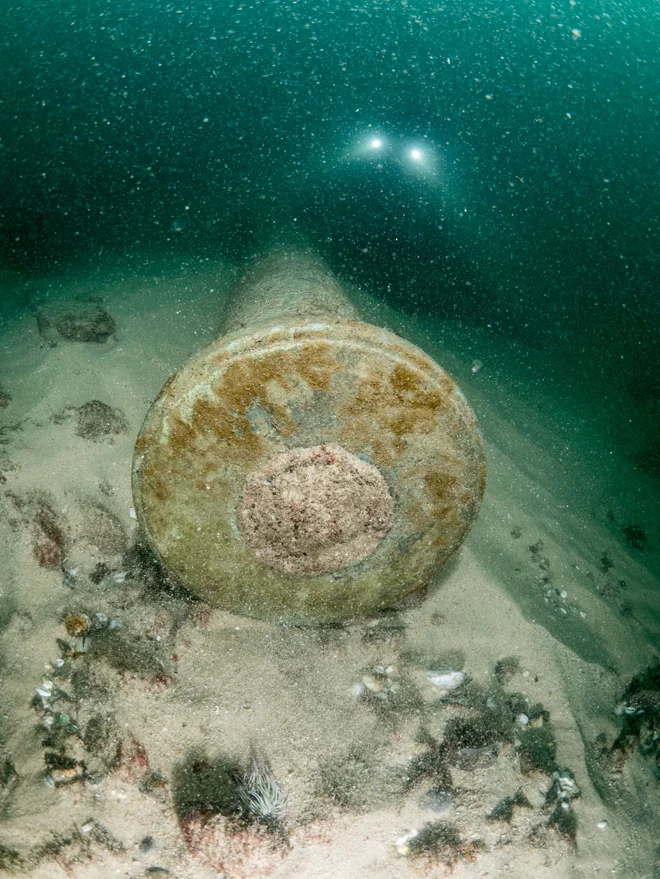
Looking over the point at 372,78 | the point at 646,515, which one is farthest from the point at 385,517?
the point at 372,78

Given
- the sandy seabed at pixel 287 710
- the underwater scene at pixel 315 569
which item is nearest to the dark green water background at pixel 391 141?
the underwater scene at pixel 315 569

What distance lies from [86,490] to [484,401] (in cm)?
448

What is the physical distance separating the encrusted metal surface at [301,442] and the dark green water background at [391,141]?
483 centimetres

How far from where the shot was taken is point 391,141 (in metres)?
8.00

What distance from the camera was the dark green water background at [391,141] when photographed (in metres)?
7.03

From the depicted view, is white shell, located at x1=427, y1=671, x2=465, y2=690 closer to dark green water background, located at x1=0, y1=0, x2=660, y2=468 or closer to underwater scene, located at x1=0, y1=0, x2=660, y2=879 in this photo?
underwater scene, located at x1=0, y1=0, x2=660, y2=879

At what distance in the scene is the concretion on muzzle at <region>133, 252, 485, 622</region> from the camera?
206cm

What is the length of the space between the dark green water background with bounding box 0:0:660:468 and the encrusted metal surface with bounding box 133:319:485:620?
15.9 feet

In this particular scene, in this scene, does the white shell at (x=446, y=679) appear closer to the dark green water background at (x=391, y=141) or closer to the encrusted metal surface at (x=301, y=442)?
the encrusted metal surface at (x=301, y=442)

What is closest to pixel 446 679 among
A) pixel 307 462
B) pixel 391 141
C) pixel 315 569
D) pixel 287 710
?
pixel 287 710

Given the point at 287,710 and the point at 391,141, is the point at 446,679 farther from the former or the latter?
the point at 391,141

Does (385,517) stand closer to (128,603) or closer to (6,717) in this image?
(128,603)

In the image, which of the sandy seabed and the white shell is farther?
the white shell

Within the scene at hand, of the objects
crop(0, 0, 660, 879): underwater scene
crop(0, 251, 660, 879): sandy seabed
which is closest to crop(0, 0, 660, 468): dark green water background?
crop(0, 0, 660, 879): underwater scene
